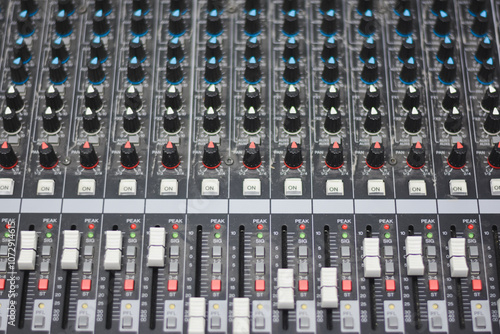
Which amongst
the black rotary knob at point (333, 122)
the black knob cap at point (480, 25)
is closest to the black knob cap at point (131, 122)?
the black rotary knob at point (333, 122)

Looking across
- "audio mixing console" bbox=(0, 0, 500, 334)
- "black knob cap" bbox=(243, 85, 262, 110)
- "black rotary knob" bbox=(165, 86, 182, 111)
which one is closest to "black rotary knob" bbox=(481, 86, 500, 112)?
"audio mixing console" bbox=(0, 0, 500, 334)

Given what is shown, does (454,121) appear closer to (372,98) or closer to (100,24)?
(372,98)

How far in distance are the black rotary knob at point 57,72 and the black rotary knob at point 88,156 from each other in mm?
596

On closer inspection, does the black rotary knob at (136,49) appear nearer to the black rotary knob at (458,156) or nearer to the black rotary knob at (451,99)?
the black rotary knob at (451,99)

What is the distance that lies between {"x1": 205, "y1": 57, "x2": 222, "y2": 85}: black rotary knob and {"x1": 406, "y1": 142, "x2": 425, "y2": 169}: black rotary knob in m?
1.36

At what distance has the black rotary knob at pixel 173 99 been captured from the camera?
17.2 feet

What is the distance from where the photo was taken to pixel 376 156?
5000 millimetres

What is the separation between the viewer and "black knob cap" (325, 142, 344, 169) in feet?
16.4

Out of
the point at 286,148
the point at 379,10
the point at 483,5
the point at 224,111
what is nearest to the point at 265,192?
the point at 286,148

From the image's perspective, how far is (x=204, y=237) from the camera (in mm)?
4883

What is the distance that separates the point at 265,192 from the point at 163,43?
1367 mm

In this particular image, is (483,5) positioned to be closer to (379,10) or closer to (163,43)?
(379,10)

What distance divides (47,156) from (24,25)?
1135 millimetres

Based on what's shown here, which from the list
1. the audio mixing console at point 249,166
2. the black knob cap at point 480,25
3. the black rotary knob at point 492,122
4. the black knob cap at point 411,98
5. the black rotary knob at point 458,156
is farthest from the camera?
the black knob cap at point 480,25
